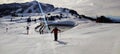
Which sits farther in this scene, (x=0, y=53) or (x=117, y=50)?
(x=0, y=53)

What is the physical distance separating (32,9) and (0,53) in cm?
17283

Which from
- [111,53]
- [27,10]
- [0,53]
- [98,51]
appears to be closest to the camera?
[111,53]

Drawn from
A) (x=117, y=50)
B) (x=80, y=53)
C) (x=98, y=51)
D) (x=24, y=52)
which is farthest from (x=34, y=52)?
(x=117, y=50)

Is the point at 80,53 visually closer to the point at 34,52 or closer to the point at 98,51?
the point at 98,51

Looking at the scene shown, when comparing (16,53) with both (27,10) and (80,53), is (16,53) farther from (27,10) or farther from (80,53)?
(27,10)

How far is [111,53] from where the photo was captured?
974cm

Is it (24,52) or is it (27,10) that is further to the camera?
(27,10)

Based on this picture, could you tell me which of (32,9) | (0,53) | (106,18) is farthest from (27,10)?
(0,53)

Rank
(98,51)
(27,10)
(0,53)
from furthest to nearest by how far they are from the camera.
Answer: (27,10), (0,53), (98,51)

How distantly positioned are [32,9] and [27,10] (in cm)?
696

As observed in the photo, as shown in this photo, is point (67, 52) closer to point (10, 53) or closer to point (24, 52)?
point (24, 52)

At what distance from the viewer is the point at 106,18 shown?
46.7 meters

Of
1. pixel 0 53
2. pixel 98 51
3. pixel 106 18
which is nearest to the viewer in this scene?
pixel 98 51

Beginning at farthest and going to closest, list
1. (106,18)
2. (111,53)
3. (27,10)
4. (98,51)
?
1. (27,10)
2. (106,18)
3. (98,51)
4. (111,53)
